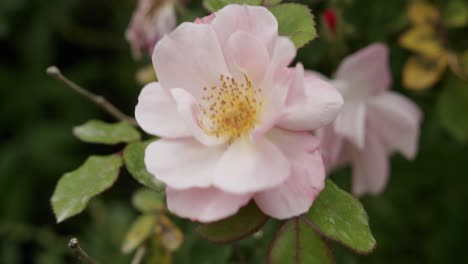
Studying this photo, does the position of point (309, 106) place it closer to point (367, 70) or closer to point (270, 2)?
point (270, 2)

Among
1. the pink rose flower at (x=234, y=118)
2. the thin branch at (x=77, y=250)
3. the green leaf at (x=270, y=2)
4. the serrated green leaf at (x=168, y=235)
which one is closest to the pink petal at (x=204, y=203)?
the pink rose flower at (x=234, y=118)

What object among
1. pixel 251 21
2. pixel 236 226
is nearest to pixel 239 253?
pixel 236 226

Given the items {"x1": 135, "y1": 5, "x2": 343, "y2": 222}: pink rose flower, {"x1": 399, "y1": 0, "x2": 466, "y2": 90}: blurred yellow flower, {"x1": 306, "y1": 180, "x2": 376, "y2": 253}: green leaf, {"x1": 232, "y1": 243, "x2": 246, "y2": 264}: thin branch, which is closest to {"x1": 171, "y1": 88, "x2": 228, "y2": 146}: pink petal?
{"x1": 135, "y1": 5, "x2": 343, "y2": 222}: pink rose flower

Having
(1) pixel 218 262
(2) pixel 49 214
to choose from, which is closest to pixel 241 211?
(1) pixel 218 262

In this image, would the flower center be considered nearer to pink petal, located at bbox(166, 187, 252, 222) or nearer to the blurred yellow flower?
pink petal, located at bbox(166, 187, 252, 222)

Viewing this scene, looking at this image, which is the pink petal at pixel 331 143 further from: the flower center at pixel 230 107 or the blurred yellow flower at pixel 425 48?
the flower center at pixel 230 107
